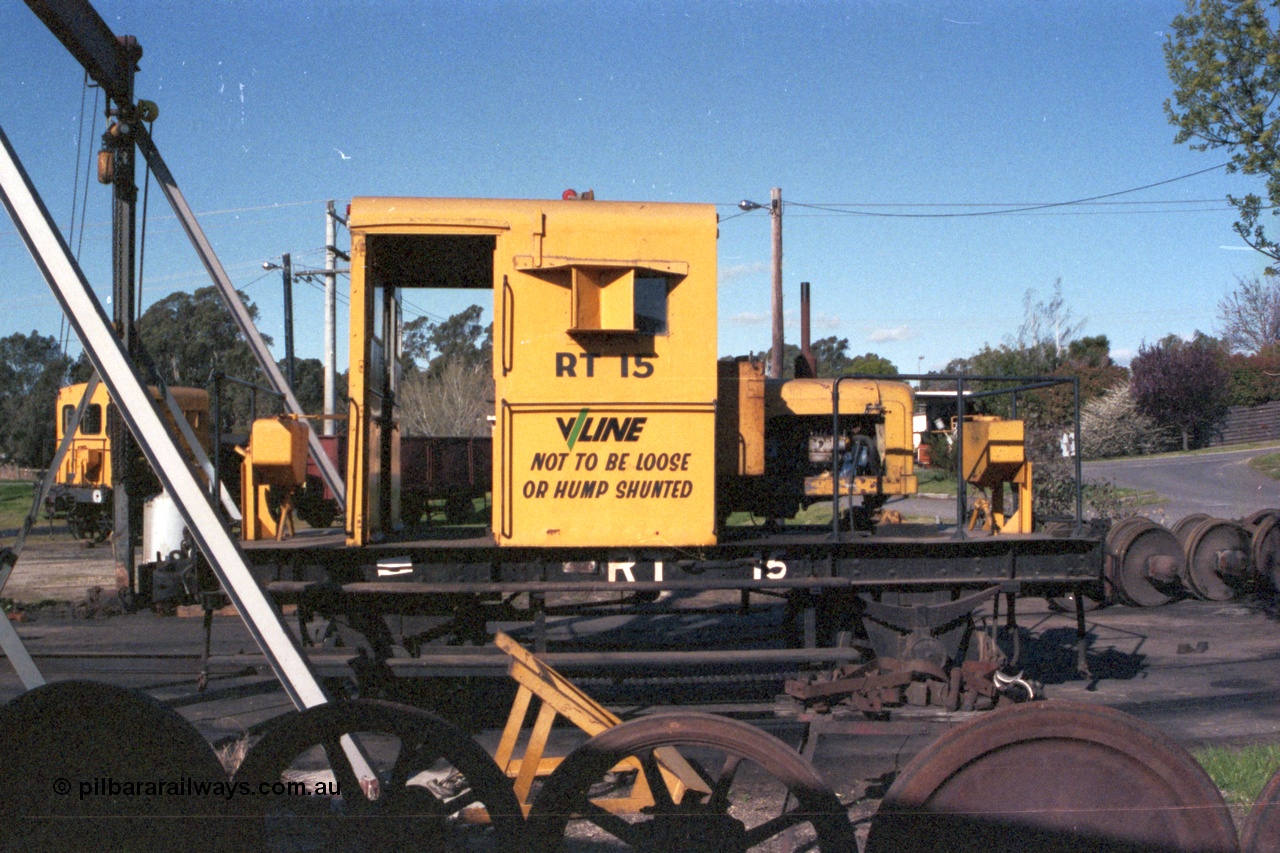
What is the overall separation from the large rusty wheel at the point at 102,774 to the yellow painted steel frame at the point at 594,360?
7.35 ft

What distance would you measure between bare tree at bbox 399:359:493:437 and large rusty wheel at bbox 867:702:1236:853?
21308mm

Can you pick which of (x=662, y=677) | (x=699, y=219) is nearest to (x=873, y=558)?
(x=662, y=677)

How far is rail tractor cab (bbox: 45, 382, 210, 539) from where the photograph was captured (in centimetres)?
2077

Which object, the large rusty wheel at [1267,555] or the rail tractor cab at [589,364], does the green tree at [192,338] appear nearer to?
the rail tractor cab at [589,364]

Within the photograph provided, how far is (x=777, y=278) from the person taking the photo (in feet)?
65.1

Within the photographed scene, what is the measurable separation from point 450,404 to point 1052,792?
2407cm

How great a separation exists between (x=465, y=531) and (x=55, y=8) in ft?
14.3

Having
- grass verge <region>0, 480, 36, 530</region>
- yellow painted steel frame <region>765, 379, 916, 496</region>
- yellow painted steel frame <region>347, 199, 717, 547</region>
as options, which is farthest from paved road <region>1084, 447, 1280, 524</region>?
grass verge <region>0, 480, 36, 530</region>

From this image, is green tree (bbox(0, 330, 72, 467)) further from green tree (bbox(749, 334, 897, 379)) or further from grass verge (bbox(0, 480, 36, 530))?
green tree (bbox(749, 334, 897, 379))

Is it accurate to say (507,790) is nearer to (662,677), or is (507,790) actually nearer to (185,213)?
(662,677)

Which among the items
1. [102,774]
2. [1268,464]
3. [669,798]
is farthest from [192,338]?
[1268,464]

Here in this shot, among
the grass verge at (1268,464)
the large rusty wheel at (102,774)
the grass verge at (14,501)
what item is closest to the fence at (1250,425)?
the grass verge at (1268,464)

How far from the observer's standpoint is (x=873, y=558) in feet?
18.0

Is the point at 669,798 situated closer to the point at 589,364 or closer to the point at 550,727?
the point at 550,727
